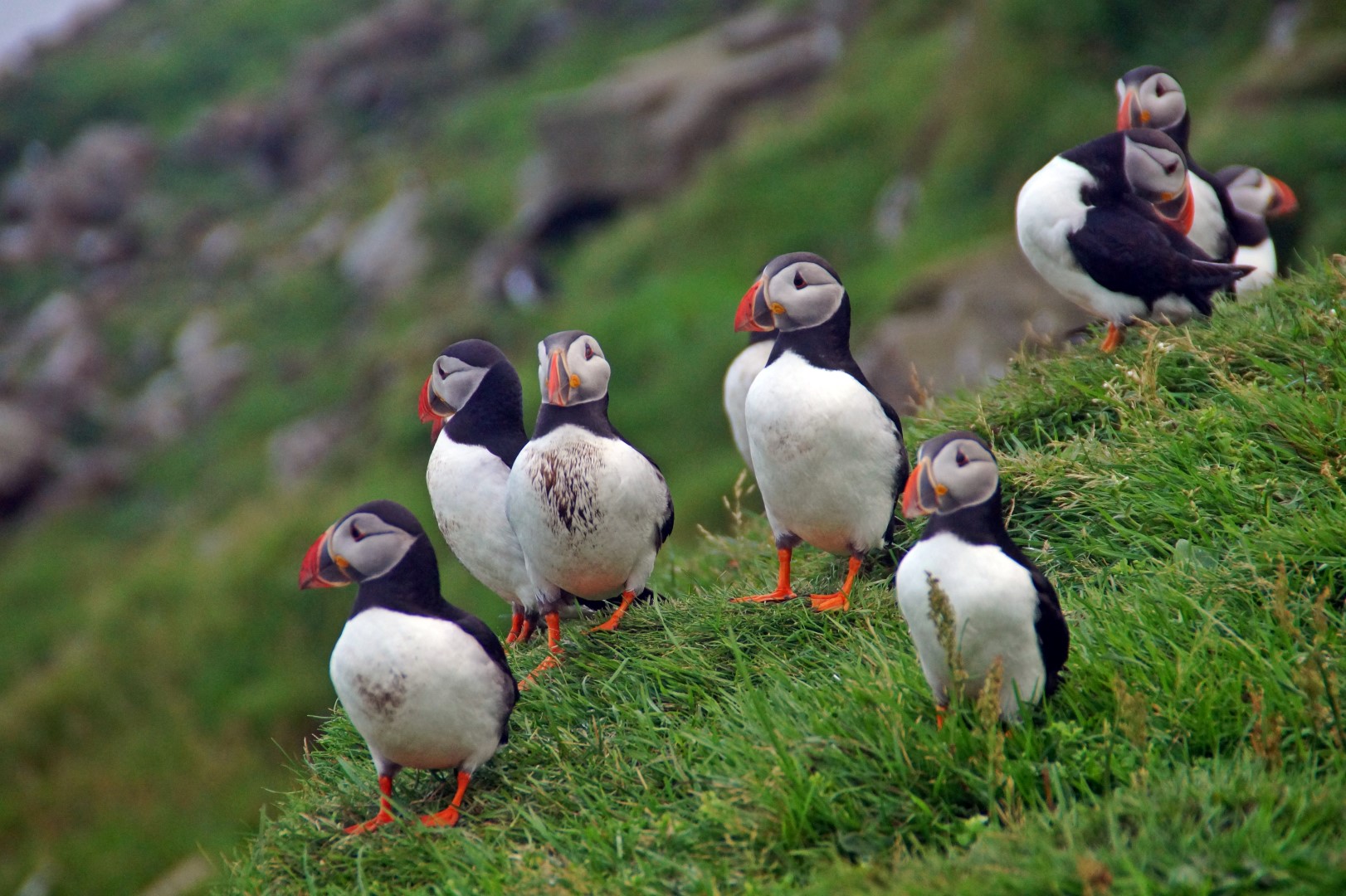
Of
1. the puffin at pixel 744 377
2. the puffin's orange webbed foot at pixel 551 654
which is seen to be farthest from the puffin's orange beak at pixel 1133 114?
the puffin's orange webbed foot at pixel 551 654

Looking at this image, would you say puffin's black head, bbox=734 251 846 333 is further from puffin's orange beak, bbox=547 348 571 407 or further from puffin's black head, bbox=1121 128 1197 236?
puffin's black head, bbox=1121 128 1197 236

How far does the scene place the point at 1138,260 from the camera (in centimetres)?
474

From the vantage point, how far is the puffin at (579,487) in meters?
3.99

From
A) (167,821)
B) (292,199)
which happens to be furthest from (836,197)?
(292,199)

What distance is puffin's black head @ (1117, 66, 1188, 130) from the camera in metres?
5.31

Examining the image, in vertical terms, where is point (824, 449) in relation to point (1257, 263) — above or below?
above

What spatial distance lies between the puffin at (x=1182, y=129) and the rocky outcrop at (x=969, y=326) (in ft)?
7.65

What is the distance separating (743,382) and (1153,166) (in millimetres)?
1912

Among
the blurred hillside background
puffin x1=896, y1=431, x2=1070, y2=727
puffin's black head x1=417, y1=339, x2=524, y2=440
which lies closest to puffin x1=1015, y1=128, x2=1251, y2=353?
the blurred hillside background

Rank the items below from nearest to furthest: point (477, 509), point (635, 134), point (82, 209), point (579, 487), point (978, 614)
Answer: point (978, 614) → point (579, 487) → point (477, 509) → point (635, 134) → point (82, 209)

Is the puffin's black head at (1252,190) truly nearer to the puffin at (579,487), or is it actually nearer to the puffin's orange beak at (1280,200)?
the puffin's orange beak at (1280,200)

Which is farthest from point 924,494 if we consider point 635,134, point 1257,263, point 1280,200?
point 635,134

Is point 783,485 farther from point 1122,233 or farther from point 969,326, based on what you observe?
point 969,326

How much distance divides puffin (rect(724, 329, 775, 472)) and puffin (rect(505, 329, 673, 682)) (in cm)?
139
